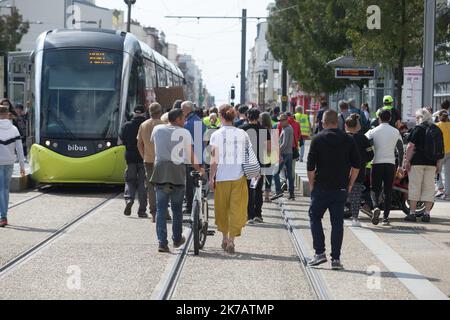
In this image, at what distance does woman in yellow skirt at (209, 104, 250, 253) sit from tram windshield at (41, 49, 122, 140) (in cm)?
894

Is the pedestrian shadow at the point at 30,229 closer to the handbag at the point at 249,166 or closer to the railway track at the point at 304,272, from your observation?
the railway track at the point at 304,272

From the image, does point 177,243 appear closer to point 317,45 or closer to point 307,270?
point 307,270

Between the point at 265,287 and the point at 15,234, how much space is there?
5285 millimetres

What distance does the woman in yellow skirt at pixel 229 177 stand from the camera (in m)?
12.2

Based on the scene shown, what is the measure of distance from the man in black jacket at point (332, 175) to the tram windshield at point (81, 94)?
1028cm

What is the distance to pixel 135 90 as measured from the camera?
21.7 m

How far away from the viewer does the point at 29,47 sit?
87.9m

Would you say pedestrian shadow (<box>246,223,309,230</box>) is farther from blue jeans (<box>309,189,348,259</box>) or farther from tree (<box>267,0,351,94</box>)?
tree (<box>267,0,351,94</box>)

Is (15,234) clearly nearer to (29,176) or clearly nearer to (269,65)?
(29,176)

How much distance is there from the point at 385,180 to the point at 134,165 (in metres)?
4.12

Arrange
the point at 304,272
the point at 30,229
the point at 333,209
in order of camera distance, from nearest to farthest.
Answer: the point at 304,272 < the point at 333,209 < the point at 30,229

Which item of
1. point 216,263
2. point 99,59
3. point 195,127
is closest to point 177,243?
point 216,263

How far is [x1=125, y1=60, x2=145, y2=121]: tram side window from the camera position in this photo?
21.4 metres
